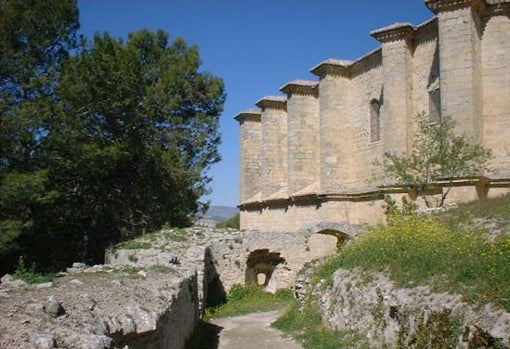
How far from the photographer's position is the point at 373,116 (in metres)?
20.4

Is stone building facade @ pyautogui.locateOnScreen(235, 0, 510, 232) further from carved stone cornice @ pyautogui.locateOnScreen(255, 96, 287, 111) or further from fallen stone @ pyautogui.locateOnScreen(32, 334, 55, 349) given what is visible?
fallen stone @ pyautogui.locateOnScreen(32, 334, 55, 349)

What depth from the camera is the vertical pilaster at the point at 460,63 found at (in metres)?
15.2

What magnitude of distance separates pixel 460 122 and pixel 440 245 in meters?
7.42

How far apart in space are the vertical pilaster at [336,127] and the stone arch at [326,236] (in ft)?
8.24

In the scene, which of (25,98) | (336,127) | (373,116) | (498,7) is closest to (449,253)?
(498,7)

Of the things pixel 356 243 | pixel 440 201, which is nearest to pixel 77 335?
pixel 356 243

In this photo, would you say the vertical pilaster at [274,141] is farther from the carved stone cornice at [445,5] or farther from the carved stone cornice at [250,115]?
the carved stone cornice at [445,5]

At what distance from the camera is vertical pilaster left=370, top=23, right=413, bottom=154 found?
17781mm

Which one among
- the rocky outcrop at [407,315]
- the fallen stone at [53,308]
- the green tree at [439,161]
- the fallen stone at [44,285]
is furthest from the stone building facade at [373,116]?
the fallen stone at [53,308]

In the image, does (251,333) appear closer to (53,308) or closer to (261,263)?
(261,263)

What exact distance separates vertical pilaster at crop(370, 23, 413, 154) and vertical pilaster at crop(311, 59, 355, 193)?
10.8 feet

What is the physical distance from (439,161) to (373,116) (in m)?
5.80

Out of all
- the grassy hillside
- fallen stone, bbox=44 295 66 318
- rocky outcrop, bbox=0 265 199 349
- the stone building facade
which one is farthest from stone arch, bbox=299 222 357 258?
fallen stone, bbox=44 295 66 318

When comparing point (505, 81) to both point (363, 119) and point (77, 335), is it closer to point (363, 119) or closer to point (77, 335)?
point (363, 119)
